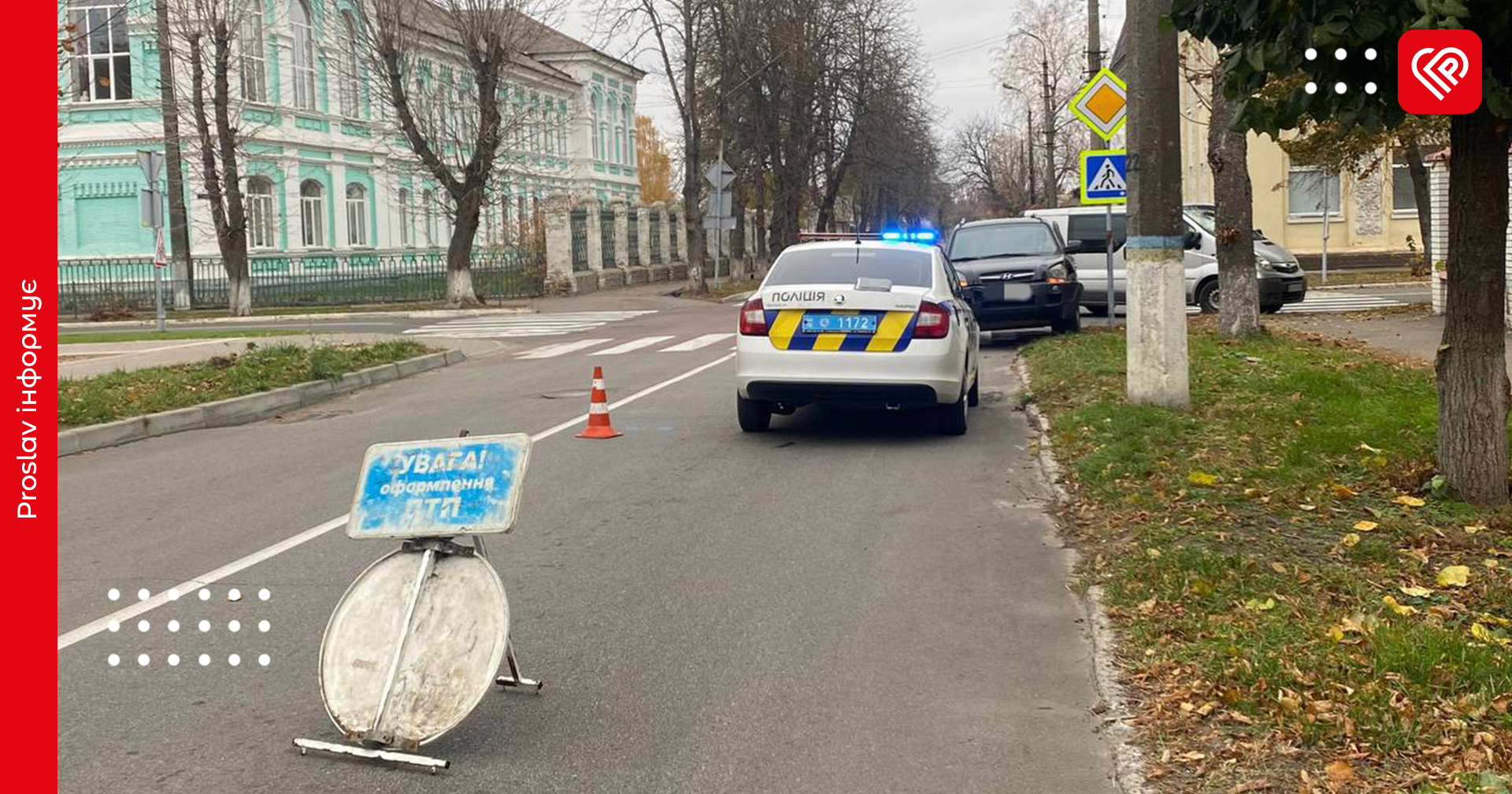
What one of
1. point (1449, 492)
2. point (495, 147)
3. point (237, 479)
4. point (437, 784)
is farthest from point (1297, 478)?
point (495, 147)

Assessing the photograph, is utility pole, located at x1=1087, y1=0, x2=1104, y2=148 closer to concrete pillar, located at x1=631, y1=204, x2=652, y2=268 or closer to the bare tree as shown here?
the bare tree

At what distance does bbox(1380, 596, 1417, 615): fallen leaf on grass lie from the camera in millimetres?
5703

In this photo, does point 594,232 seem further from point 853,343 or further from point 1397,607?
point 1397,607

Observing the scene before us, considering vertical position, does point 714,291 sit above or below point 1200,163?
below

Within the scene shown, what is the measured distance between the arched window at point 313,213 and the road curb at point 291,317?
11.5m

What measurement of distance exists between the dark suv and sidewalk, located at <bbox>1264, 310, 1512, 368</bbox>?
10.6 ft

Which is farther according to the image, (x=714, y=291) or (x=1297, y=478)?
(x=714, y=291)

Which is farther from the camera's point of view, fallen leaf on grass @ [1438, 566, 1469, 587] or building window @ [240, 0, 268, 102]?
building window @ [240, 0, 268, 102]

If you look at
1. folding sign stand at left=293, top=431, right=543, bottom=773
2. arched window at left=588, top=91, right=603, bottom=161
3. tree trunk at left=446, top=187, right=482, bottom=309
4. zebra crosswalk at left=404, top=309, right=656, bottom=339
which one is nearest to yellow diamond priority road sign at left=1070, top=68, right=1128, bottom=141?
zebra crosswalk at left=404, top=309, right=656, bottom=339

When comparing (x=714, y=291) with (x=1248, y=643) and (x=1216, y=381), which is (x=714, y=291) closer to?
(x=1216, y=381)

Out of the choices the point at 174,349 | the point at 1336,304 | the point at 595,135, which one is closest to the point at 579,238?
the point at 174,349

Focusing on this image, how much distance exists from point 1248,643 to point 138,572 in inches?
212

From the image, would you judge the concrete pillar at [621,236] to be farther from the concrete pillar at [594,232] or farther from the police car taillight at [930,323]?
the police car taillight at [930,323]

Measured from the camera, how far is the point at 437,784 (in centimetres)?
453
